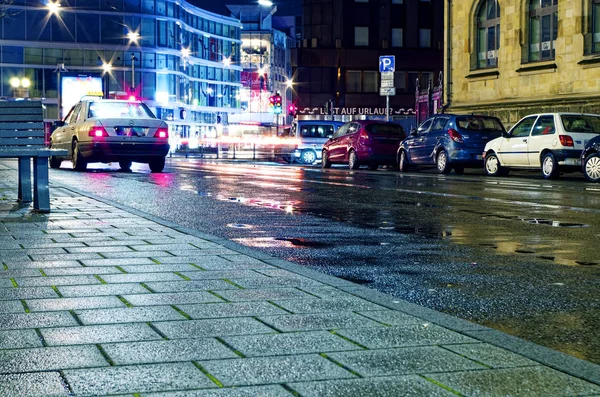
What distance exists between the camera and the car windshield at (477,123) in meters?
29.0

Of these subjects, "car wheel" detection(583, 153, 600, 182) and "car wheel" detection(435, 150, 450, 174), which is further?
"car wheel" detection(435, 150, 450, 174)

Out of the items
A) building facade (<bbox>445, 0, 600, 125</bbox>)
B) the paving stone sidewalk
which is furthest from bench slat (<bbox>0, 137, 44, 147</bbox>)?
building facade (<bbox>445, 0, 600, 125</bbox>)

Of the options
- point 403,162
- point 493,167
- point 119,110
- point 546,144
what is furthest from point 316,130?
point 546,144

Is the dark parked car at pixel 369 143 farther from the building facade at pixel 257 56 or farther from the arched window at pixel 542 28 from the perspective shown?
the building facade at pixel 257 56

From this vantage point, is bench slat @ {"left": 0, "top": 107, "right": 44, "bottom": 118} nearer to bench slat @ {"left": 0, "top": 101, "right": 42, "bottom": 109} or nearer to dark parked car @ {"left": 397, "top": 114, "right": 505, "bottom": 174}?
bench slat @ {"left": 0, "top": 101, "right": 42, "bottom": 109}

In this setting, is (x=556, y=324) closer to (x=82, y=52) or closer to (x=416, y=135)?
(x=416, y=135)

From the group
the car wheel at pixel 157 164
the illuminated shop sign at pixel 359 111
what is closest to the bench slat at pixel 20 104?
the car wheel at pixel 157 164

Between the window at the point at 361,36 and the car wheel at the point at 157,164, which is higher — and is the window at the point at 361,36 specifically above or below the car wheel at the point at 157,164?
above

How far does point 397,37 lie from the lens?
261 ft

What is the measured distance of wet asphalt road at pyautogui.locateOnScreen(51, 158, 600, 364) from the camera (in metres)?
6.06

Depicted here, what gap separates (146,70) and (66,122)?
74.9 m

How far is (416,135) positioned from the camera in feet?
101

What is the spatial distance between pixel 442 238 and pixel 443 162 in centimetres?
1941

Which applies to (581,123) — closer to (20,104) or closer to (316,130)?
(20,104)
